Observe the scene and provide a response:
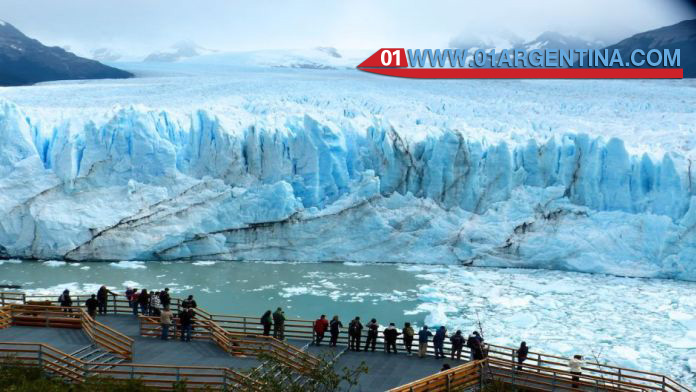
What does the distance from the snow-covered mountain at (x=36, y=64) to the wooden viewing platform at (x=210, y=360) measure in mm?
23278

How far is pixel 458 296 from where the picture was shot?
47.0 ft

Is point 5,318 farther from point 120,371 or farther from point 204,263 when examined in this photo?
point 204,263

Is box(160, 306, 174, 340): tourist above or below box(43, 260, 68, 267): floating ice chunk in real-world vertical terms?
above

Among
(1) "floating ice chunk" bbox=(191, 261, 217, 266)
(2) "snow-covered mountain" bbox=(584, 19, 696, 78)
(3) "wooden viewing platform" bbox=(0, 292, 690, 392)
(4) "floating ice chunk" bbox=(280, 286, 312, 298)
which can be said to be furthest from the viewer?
(2) "snow-covered mountain" bbox=(584, 19, 696, 78)

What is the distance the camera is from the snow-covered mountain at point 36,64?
29781 millimetres

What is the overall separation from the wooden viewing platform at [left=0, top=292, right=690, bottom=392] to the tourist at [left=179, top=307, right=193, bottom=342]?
4.7 inches

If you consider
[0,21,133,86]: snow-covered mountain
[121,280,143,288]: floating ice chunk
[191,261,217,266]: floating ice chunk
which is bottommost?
[191,261,217,266]: floating ice chunk

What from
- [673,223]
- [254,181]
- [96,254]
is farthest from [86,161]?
[673,223]

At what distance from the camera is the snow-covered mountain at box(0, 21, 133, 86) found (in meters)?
29.8

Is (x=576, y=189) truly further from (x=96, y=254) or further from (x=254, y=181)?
(x=96, y=254)

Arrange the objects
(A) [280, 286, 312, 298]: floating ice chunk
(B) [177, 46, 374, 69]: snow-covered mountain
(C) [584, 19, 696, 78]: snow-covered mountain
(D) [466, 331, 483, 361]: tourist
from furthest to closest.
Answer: (B) [177, 46, 374, 69]: snow-covered mountain < (C) [584, 19, 696, 78]: snow-covered mountain < (A) [280, 286, 312, 298]: floating ice chunk < (D) [466, 331, 483, 361]: tourist

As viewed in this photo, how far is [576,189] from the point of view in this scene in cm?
1855

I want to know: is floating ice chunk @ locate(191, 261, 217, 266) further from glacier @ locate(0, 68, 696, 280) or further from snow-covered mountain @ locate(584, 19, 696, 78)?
snow-covered mountain @ locate(584, 19, 696, 78)

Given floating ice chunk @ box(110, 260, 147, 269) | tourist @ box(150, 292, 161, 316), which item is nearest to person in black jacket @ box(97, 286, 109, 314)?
tourist @ box(150, 292, 161, 316)
